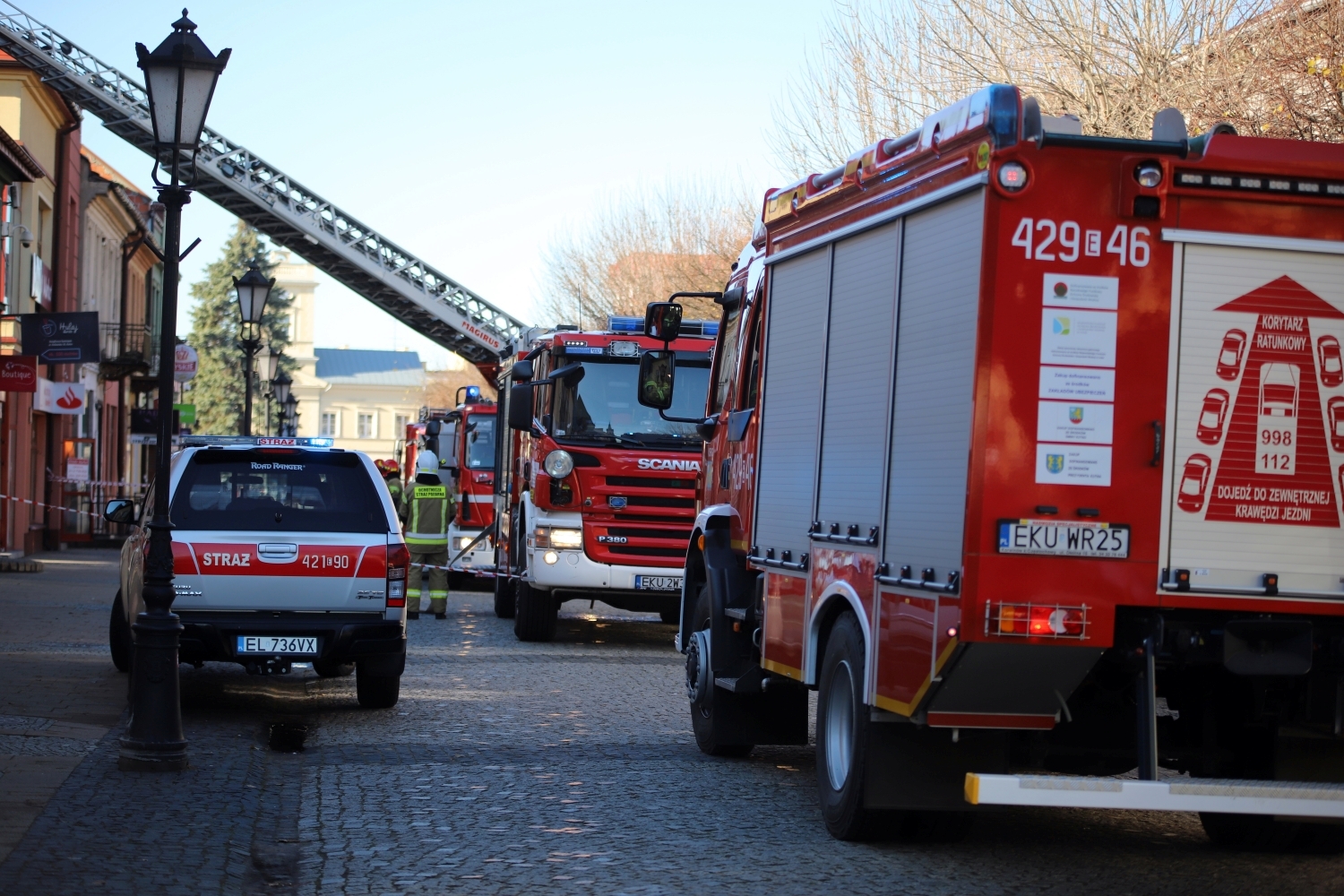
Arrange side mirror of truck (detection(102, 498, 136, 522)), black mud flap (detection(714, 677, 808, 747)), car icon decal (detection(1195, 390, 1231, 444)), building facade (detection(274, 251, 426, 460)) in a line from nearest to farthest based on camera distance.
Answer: car icon decal (detection(1195, 390, 1231, 444))
black mud flap (detection(714, 677, 808, 747))
side mirror of truck (detection(102, 498, 136, 522))
building facade (detection(274, 251, 426, 460))


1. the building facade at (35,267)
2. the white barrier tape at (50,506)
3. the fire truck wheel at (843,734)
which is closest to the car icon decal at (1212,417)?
the fire truck wheel at (843,734)

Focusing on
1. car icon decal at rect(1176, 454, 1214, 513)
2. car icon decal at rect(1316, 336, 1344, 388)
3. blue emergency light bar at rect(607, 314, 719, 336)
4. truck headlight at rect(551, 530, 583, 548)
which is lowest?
truck headlight at rect(551, 530, 583, 548)

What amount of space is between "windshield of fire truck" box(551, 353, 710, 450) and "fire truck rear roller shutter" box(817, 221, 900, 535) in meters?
9.22

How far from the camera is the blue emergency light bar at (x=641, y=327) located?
16.8 m

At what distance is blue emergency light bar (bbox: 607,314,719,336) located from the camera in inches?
663

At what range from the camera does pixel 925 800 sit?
721 cm

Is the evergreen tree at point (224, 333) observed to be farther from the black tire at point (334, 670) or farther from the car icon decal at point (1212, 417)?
the car icon decal at point (1212, 417)

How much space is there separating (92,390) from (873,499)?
1629 inches

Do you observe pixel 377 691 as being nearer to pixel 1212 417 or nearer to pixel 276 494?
pixel 276 494

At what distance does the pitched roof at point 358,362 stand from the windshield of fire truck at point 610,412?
122 meters

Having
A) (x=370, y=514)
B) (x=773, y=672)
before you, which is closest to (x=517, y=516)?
(x=370, y=514)

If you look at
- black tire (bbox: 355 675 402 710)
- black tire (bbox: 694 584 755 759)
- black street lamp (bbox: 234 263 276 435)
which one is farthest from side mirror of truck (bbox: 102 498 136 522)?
black street lamp (bbox: 234 263 276 435)

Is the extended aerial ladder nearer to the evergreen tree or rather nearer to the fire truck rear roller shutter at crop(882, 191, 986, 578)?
the fire truck rear roller shutter at crop(882, 191, 986, 578)

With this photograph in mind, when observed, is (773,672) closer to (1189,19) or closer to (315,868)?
(315,868)
